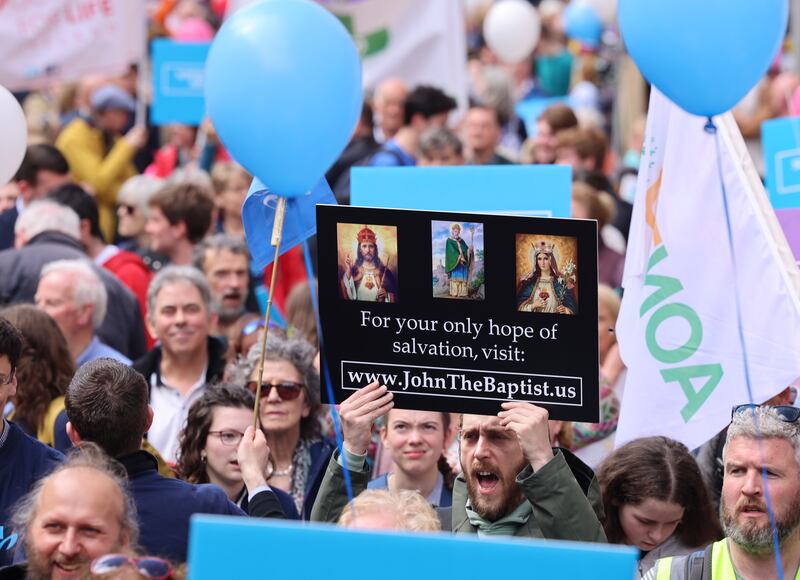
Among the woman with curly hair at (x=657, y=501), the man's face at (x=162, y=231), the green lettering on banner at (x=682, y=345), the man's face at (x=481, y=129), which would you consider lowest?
the woman with curly hair at (x=657, y=501)

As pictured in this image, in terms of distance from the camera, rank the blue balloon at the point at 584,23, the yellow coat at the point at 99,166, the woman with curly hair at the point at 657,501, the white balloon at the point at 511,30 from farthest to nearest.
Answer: the blue balloon at the point at 584,23, the white balloon at the point at 511,30, the yellow coat at the point at 99,166, the woman with curly hair at the point at 657,501

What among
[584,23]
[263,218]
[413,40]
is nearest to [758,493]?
[263,218]

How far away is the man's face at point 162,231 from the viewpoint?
8.77m

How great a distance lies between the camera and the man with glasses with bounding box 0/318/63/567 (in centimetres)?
470

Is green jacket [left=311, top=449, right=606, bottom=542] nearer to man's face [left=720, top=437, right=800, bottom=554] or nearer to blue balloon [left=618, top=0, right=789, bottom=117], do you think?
man's face [left=720, top=437, right=800, bottom=554]

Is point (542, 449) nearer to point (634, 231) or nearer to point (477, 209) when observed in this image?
point (634, 231)

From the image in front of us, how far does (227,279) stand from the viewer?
8.06 metres

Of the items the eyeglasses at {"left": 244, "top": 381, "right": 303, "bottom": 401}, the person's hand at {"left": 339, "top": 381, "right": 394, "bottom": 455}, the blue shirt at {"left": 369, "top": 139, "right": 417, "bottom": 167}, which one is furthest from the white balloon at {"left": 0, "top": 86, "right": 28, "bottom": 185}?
the blue shirt at {"left": 369, "top": 139, "right": 417, "bottom": 167}

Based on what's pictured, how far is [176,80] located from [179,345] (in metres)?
5.33

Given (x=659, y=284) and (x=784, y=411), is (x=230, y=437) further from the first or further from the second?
(x=784, y=411)

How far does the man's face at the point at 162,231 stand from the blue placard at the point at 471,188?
8.51 feet

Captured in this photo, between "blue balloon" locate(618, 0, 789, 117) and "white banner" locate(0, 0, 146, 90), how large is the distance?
20.2ft

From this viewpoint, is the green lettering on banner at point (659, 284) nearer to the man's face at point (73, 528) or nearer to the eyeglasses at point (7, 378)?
the eyeglasses at point (7, 378)

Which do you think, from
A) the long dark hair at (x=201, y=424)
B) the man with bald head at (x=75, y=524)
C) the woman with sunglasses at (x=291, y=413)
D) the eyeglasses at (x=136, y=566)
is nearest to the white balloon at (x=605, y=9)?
the woman with sunglasses at (x=291, y=413)
